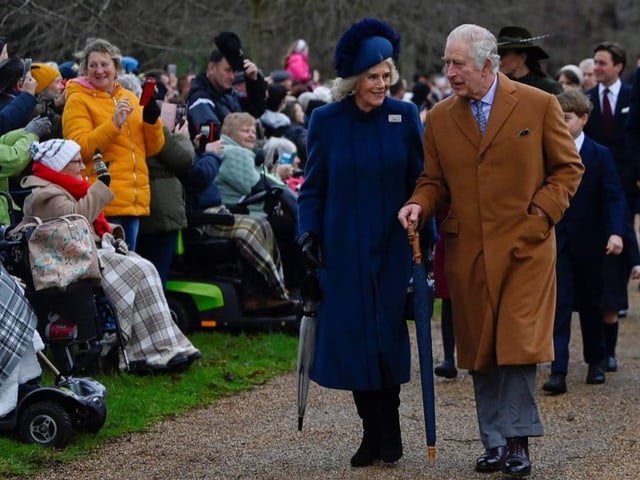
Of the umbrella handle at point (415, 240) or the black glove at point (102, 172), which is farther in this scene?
the black glove at point (102, 172)

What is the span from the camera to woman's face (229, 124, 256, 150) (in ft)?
38.4

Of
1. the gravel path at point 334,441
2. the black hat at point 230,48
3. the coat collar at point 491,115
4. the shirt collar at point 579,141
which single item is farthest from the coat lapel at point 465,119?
the black hat at point 230,48

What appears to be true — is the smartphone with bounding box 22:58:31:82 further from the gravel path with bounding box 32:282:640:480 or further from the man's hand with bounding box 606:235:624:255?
the man's hand with bounding box 606:235:624:255

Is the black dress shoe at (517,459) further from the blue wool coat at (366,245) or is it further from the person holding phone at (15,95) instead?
the person holding phone at (15,95)

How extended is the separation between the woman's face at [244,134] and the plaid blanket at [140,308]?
249 centimetres

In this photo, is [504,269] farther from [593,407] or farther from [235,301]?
[235,301]

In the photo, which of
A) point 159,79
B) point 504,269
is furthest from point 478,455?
point 159,79

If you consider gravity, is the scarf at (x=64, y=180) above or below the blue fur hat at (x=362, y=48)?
below

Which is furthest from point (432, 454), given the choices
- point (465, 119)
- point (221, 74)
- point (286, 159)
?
point (286, 159)

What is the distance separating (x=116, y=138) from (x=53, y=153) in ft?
4.11

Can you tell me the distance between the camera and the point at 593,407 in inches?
351

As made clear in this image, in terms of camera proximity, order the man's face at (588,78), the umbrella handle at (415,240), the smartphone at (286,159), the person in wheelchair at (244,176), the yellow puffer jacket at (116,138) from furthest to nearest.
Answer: the man's face at (588,78), the smartphone at (286,159), the person in wheelchair at (244,176), the yellow puffer jacket at (116,138), the umbrella handle at (415,240)

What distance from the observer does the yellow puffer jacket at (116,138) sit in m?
9.52

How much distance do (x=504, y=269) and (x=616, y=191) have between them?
9.66 ft
